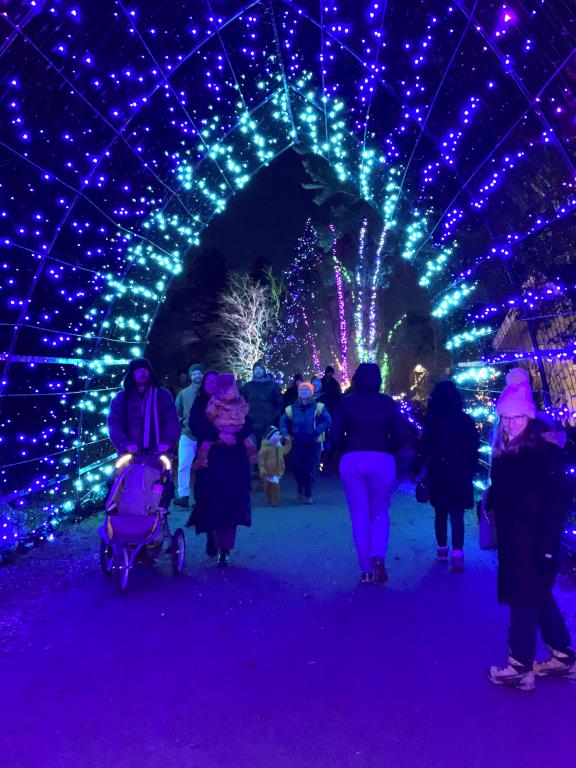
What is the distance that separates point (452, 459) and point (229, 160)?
681cm

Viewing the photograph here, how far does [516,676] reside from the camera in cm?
390

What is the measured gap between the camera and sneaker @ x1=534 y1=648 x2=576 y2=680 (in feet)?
13.1

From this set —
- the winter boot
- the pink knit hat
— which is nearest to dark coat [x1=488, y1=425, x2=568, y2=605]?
the pink knit hat

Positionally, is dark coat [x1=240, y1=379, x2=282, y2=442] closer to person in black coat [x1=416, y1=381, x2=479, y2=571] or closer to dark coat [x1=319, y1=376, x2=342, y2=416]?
dark coat [x1=319, y1=376, x2=342, y2=416]

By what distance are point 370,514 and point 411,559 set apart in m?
0.95

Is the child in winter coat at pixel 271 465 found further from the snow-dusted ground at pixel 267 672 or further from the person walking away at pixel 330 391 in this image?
the person walking away at pixel 330 391

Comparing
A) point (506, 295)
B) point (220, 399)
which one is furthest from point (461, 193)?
point (220, 399)

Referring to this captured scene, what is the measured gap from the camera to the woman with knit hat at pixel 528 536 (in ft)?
12.5

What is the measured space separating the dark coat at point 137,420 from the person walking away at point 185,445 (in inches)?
93.1

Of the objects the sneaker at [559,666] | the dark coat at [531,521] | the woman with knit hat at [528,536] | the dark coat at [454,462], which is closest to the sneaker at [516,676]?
the woman with knit hat at [528,536]

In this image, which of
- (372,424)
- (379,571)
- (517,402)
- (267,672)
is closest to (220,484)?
(372,424)

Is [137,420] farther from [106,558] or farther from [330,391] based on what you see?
[330,391]

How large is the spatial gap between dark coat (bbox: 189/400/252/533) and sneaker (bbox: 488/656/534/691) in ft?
10.6

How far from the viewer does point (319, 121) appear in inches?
445
